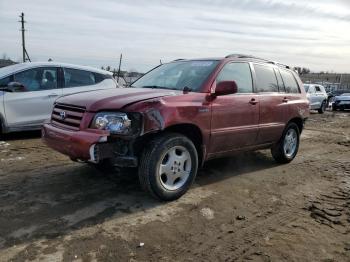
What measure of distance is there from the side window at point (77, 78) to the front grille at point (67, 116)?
149 inches

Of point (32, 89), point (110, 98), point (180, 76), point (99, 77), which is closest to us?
point (110, 98)

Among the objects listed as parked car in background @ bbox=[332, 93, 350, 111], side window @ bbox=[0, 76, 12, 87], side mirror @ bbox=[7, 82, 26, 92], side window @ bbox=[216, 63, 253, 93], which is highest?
side window @ bbox=[216, 63, 253, 93]

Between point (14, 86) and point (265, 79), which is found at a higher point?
point (265, 79)

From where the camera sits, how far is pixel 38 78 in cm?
839

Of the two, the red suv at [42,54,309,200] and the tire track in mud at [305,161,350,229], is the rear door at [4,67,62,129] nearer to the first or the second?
the red suv at [42,54,309,200]

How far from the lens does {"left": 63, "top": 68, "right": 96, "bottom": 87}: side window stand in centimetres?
879

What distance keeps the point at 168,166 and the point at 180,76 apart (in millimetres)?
1502

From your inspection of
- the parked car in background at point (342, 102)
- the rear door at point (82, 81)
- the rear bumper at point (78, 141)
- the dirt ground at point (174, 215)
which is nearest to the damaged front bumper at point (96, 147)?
the rear bumper at point (78, 141)

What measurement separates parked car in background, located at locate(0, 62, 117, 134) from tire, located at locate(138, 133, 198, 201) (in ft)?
14.5

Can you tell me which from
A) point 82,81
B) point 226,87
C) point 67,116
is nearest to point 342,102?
point 82,81

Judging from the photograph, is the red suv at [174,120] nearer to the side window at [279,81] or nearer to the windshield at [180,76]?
the windshield at [180,76]

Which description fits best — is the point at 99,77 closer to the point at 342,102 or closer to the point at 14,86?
the point at 14,86

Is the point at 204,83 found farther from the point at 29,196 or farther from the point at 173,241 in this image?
the point at 29,196

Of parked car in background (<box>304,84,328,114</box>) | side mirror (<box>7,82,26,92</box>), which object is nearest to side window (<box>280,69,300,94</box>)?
side mirror (<box>7,82,26,92</box>)
